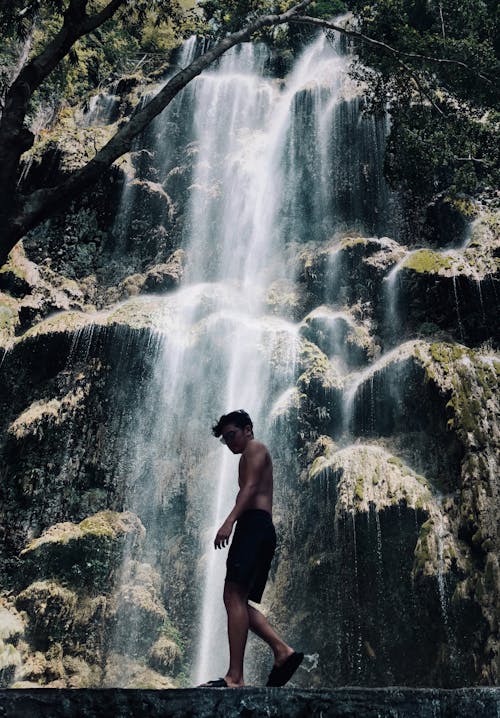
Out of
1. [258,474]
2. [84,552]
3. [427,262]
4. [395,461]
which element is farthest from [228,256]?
[258,474]

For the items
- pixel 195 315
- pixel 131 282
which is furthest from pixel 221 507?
pixel 131 282

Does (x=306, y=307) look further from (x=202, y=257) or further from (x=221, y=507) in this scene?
(x=221, y=507)

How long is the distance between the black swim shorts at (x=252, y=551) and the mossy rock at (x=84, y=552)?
892 cm

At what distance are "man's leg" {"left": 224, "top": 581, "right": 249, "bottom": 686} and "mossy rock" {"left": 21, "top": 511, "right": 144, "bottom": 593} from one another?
29.5 ft

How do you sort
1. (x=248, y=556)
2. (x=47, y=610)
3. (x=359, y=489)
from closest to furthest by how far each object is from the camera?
(x=248, y=556), (x=359, y=489), (x=47, y=610)

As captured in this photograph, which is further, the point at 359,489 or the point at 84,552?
the point at 84,552

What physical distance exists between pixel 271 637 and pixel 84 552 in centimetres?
923

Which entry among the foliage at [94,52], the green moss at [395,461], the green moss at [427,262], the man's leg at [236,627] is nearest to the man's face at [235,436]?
the man's leg at [236,627]

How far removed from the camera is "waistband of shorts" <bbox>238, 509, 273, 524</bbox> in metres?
3.40

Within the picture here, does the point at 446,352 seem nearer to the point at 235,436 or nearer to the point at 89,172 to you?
the point at 89,172

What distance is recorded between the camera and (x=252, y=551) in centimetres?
332

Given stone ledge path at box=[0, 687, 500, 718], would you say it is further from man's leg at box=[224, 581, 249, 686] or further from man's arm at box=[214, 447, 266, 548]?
man's arm at box=[214, 447, 266, 548]

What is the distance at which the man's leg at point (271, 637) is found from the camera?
10.3ft

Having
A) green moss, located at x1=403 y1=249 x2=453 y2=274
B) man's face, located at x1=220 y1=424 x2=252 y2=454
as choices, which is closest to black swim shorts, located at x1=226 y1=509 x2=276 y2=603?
man's face, located at x1=220 y1=424 x2=252 y2=454
